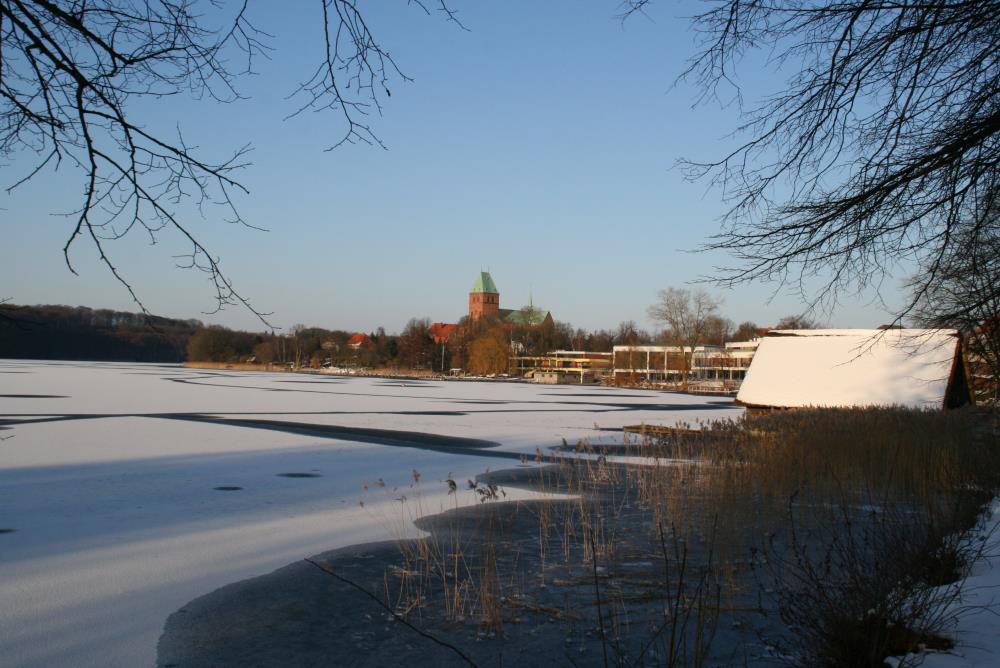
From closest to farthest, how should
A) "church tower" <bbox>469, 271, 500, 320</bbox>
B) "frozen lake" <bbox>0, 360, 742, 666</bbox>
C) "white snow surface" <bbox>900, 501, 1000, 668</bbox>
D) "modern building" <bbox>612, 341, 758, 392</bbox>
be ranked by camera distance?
"white snow surface" <bbox>900, 501, 1000, 668</bbox>, "frozen lake" <bbox>0, 360, 742, 666</bbox>, "modern building" <bbox>612, 341, 758, 392</bbox>, "church tower" <bbox>469, 271, 500, 320</bbox>

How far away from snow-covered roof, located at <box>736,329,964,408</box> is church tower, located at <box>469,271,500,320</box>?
133203 millimetres

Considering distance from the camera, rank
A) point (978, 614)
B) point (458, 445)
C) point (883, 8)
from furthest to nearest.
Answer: point (458, 445)
point (978, 614)
point (883, 8)

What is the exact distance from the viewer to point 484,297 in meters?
164

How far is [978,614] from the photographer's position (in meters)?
4.55

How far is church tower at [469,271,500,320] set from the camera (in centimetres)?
16300

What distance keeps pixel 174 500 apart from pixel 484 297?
15410 cm

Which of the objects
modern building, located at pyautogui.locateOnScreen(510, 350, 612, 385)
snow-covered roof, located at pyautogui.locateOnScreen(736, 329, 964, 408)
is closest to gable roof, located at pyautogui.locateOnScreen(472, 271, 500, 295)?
modern building, located at pyautogui.locateOnScreen(510, 350, 612, 385)

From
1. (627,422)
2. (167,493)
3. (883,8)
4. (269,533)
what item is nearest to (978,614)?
(883,8)

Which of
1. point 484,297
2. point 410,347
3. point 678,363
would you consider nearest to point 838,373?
point 678,363

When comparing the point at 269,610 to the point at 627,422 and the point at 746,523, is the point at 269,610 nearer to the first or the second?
the point at 746,523

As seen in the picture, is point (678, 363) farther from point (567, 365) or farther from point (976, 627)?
point (976, 627)

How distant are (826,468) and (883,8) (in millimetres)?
8174

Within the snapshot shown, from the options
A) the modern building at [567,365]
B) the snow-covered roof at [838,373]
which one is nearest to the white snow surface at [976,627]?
the snow-covered roof at [838,373]

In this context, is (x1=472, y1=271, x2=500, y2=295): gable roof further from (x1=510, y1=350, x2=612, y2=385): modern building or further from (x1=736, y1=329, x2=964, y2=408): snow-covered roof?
(x1=736, y1=329, x2=964, y2=408): snow-covered roof
